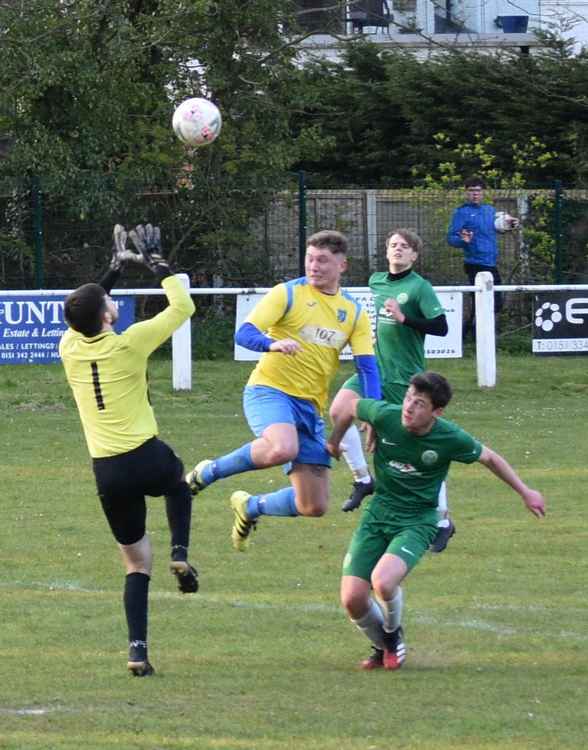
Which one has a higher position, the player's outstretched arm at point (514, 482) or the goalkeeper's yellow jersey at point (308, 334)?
the goalkeeper's yellow jersey at point (308, 334)

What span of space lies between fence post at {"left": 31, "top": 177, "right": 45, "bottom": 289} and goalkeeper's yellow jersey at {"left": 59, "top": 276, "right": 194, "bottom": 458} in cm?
1445

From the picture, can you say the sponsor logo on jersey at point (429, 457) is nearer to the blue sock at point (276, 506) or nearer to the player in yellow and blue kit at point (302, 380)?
the player in yellow and blue kit at point (302, 380)

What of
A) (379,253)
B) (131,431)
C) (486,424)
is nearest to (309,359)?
(131,431)

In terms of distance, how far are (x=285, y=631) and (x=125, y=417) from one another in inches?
69.1

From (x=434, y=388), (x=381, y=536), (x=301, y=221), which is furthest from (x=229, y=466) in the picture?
(x=301, y=221)

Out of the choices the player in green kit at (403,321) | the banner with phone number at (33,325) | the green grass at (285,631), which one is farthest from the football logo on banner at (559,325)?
the player in green kit at (403,321)

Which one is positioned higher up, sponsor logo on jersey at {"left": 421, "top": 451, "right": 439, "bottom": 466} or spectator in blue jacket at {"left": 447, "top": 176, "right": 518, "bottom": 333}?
spectator in blue jacket at {"left": 447, "top": 176, "right": 518, "bottom": 333}

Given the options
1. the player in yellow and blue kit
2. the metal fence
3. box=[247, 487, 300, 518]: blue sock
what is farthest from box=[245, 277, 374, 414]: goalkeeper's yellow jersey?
the metal fence

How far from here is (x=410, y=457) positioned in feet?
25.2

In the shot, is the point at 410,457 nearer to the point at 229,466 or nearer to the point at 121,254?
the point at 121,254

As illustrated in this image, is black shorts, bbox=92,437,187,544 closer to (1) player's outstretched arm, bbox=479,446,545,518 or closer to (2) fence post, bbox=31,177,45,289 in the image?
(1) player's outstretched arm, bbox=479,446,545,518

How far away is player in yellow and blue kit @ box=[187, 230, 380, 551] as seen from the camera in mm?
9438

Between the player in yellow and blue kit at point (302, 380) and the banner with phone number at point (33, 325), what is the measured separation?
30.6ft

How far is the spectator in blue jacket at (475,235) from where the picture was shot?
20.4 meters
